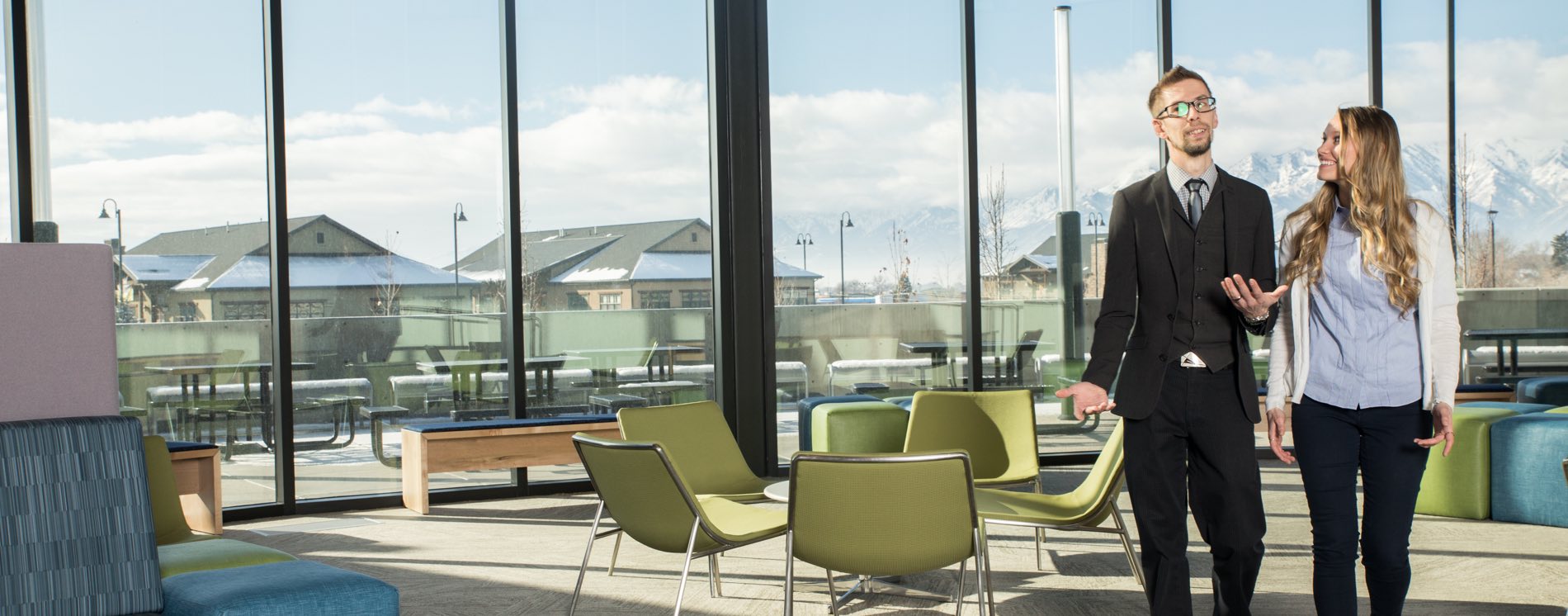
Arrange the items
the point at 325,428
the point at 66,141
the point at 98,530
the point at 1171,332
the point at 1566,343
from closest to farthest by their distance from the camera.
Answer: the point at 98,530 → the point at 1171,332 → the point at 66,141 → the point at 325,428 → the point at 1566,343

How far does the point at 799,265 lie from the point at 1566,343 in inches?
223

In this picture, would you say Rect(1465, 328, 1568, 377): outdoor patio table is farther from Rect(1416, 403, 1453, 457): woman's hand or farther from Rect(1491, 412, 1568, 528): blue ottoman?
Rect(1416, 403, 1453, 457): woman's hand

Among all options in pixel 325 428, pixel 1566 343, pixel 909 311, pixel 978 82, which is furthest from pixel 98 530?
pixel 1566 343

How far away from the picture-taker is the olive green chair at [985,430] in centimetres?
563

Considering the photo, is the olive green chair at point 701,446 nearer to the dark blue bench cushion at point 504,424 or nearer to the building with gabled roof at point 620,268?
the dark blue bench cushion at point 504,424

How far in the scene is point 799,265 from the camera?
8.35m

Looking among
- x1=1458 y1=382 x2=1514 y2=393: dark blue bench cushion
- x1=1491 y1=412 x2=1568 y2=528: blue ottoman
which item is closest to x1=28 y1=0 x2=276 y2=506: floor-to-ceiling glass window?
x1=1491 y1=412 x2=1568 y2=528: blue ottoman

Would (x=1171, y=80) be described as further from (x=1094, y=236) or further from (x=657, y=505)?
(x=1094, y=236)

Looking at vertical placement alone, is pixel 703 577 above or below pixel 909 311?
below

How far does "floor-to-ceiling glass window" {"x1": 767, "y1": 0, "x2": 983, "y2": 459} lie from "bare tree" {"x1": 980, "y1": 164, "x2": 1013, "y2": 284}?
0.16 meters

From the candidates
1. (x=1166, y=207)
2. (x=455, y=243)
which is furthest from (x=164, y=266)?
(x=1166, y=207)

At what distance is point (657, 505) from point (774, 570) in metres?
1.39

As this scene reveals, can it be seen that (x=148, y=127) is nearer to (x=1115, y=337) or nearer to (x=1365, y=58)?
(x=1115, y=337)

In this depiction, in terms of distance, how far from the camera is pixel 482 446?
7.19m
